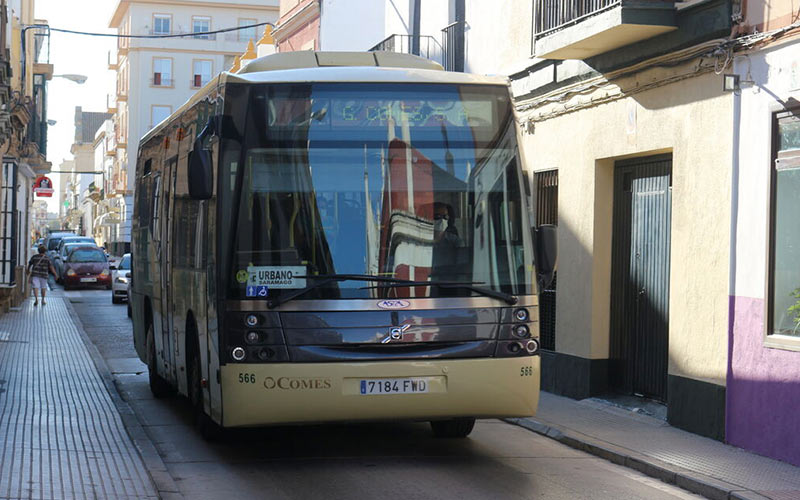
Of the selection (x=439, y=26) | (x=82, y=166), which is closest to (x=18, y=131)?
(x=439, y=26)

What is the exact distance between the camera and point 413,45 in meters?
20.3

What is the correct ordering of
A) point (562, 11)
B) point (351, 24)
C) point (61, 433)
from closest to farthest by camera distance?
1. point (61, 433)
2. point (562, 11)
3. point (351, 24)

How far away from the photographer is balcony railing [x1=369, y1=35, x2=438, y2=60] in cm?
1956

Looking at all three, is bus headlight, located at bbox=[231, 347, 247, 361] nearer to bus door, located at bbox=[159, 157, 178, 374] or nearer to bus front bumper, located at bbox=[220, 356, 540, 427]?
bus front bumper, located at bbox=[220, 356, 540, 427]

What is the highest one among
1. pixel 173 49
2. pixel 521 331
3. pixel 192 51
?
pixel 173 49

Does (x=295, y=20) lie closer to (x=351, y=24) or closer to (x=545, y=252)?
(x=351, y=24)

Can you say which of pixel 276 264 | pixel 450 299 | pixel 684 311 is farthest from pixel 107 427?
pixel 684 311

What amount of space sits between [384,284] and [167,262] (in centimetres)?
403

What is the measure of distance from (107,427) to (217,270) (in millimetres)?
2902

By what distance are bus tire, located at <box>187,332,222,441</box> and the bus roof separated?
7.64 feet

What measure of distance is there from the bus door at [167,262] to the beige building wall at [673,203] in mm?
4856

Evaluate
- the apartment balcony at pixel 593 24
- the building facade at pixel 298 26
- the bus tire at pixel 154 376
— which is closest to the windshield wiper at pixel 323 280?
the apartment balcony at pixel 593 24

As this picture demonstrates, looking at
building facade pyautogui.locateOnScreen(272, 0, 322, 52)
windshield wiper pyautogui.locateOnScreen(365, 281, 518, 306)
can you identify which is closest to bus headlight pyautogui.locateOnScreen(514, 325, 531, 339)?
windshield wiper pyautogui.locateOnScreen(365, 281, 518, 306)

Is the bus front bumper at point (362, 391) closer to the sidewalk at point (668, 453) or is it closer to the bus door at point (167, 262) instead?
the sidewalk at point (668, 453)
